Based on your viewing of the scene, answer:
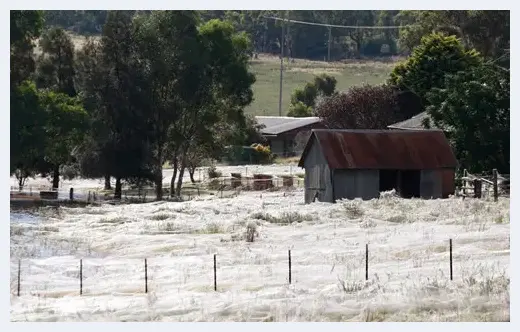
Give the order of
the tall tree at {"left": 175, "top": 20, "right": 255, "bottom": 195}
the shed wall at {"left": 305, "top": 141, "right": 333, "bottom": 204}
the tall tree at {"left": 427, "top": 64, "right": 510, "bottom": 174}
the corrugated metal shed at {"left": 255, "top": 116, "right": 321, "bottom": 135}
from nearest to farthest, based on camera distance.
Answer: the shed wall at {"left": 305, "top": 141, "right": 333, "bottom": 204} → the tall tree at {"left": 427, "top": 64, "right": 510, "bottom": 174} → the tall tree at {"left": 175, "top": 20, "right": 255, "bottom": 195} → the corrugated metal shed at {"left": 255, "top": 116, "right": 321, "bottom": 135}

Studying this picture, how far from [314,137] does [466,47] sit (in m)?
36.9

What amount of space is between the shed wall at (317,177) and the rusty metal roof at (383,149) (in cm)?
37

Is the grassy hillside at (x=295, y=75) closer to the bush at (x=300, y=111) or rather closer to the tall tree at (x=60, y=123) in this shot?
the bush at (x=300, y=111)

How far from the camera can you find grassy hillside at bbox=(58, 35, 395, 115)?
118 metres

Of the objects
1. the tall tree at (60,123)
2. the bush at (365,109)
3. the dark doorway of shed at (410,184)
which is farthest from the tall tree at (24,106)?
the bush at (365,109)

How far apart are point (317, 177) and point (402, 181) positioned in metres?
3.60

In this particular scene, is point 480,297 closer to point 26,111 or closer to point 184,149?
point 26,111

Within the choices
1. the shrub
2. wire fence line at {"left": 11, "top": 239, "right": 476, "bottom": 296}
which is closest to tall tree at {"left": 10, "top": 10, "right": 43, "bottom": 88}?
the shrub

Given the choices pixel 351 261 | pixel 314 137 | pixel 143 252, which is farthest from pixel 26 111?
pixel 351 261

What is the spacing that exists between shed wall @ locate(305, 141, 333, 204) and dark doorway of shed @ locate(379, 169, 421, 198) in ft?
7.60

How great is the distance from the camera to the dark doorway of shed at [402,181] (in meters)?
46.9

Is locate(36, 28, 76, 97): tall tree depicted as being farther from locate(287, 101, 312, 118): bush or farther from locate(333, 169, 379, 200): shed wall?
locate(287, 101, 312, 118): bush

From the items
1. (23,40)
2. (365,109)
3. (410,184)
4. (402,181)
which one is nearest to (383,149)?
(402,181)

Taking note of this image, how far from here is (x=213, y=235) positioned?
32438 millimetres
